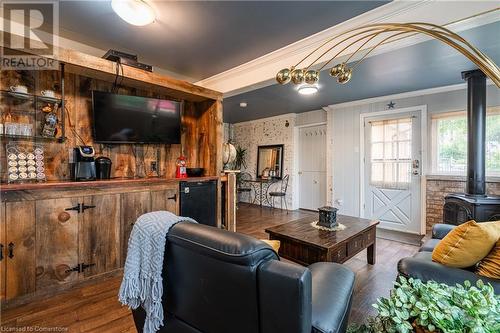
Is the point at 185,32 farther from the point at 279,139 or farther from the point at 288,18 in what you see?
the point at 279,139

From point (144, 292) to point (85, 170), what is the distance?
1.86 meters

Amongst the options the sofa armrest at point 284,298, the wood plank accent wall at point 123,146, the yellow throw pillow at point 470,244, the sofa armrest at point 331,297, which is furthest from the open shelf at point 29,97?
the yellow throw pillow at point 470,244

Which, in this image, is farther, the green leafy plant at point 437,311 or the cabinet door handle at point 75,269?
the cabinet door handle at point 75,269

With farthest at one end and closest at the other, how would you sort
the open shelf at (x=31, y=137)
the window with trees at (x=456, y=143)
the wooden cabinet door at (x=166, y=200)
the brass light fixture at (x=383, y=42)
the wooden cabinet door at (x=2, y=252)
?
1. the window with trees at (x=456, y=143)
2. the wooden cabinet door at (x=166, y=200)
3. the open shelf at (x=31, y=137)
4. the wooden cabinet door at (x=2, y=252)
5. the brass light fixture at (x=383, y=42)

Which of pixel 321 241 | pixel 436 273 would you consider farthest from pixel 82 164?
pixel 436 273

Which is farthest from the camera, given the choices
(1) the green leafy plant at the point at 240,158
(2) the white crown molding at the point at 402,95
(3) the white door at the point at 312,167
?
(1) the green leafy plant at the point at 240,158

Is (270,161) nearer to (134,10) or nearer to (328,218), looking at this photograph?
(328,218)

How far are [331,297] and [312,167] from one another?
5.03 metres

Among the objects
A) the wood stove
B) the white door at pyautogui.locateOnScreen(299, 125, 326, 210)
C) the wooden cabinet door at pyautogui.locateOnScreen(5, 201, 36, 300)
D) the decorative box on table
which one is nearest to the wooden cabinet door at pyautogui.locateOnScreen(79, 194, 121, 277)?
the wooden cabinet door at pyautogui.locateOnScreen(5, 201, 36, 300)

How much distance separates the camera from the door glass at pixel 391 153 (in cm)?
425

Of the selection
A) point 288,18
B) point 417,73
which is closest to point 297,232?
point 288,18

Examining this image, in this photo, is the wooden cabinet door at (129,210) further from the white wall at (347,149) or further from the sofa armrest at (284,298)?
the white wall at (347,149)

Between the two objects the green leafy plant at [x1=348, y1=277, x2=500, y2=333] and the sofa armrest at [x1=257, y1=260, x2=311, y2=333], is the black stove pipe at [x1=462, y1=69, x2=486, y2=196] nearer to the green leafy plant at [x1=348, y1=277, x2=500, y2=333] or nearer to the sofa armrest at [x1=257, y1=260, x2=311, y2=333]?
the green leafy plant at [x1=348, y1=277, x2=500, y2=333]

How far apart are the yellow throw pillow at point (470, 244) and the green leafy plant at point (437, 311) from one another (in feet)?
2.15
